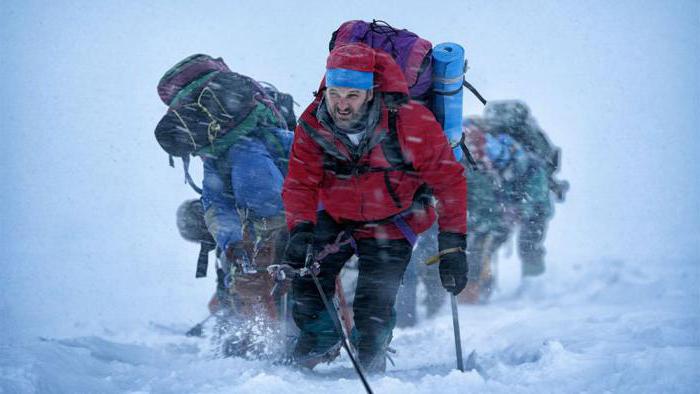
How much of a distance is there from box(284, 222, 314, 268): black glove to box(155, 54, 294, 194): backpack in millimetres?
1349

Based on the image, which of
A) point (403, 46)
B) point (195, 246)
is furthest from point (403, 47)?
point (195, 246)

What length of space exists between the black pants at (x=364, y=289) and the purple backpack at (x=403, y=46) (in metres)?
0.96

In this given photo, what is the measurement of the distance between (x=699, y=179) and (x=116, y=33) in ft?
117

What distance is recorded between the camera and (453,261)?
3.27 meters

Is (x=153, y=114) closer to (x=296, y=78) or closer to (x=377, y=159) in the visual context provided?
(x=296, y=78)

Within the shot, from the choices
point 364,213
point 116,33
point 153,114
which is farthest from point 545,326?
point 116,33

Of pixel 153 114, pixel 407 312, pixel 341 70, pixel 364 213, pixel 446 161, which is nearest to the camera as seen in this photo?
pixel 341 70

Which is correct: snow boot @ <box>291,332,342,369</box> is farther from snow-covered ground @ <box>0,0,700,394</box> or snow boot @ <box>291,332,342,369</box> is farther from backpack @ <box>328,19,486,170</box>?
backpack @ <box>328,19,486,170</box>

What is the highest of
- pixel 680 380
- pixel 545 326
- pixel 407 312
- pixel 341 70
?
pixel 341 70

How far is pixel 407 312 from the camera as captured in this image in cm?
640

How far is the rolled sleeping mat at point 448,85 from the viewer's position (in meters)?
3.55

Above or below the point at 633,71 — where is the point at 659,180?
below

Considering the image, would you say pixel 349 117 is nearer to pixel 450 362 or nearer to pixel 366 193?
pixel 366 193

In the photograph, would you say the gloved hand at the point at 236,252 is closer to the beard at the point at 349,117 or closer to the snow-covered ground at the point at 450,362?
the snow-covered ground at the point at 450,362
